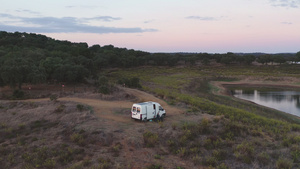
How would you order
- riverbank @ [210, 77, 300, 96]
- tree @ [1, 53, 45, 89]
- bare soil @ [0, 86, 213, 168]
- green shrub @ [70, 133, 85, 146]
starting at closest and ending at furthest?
1. bare soil @ [0, 86, 213, 168]
2. green shrub @ [70, 133, 85, 146]
3. tree @ [1, 53, 45, 89]
4. riverbank @ [210, 77, 300, 96]

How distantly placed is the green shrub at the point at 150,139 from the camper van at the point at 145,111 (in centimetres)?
373

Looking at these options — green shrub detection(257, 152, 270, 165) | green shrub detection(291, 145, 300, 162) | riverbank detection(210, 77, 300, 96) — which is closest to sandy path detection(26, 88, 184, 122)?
green shrub detection(257, 152, 270, 165)

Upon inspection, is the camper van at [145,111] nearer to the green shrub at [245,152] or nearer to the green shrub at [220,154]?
the green shrub at [220,154]

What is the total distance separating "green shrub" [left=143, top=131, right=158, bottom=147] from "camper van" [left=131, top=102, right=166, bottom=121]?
12.2 ft

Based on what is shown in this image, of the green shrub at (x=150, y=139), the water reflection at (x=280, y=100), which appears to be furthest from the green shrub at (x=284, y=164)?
the water reflection at (x=280, y=100)

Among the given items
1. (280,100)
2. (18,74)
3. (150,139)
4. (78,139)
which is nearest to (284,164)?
(150,139)

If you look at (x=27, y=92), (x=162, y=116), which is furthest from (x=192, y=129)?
(x=27, y=92)

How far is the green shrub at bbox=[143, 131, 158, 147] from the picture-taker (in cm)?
1382

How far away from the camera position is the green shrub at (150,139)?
13822 mm

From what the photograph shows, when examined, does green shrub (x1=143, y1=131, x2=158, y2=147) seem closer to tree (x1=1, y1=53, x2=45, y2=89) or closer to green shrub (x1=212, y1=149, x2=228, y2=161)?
green shrub (x1=212, y1=149, x2=228, y2=161)

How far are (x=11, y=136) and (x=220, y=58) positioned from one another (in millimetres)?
117667

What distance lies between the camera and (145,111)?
19.0 meters

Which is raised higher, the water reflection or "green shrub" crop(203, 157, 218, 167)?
"green shrub" crop(203, 157, 218, 167)

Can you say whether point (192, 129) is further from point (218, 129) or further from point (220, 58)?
point (220, 58)
